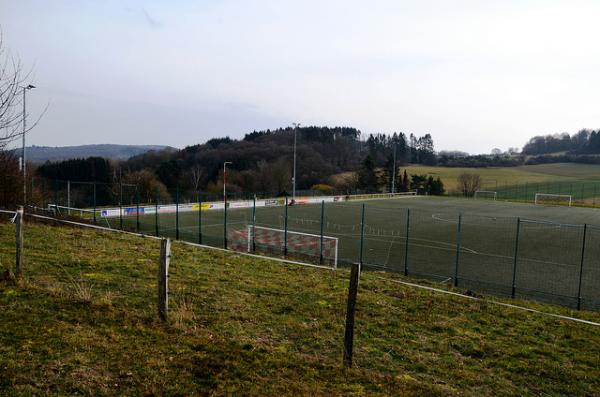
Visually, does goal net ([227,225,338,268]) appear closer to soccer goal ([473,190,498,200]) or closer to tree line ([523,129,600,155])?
soccer goal ([473,190,498,200])

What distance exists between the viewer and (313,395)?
3771mm

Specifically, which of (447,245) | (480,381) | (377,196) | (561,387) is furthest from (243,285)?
(377,196)

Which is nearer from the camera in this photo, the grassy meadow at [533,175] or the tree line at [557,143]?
the grassy meadow at [533,175]

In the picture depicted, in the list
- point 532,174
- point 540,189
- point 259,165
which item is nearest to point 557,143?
point 532,174

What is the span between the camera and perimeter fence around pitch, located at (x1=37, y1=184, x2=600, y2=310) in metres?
15.7

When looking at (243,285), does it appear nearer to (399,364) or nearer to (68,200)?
(399,364)

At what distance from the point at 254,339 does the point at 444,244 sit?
2165 centimetres

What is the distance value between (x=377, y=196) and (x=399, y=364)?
206ft

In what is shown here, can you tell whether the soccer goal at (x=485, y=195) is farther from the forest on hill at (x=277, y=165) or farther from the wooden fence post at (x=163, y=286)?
the wooden fence post at (x=163, y=286)

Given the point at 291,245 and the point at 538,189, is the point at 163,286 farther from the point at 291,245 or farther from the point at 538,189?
the point at 538,189

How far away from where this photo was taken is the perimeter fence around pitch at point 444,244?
617 inches

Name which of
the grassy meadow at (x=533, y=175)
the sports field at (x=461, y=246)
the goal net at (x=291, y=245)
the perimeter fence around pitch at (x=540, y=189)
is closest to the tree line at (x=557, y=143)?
the grassy meadow at (x=533, y=175)

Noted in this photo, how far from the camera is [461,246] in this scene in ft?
80.3

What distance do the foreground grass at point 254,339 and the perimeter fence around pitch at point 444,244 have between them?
6511 mm
